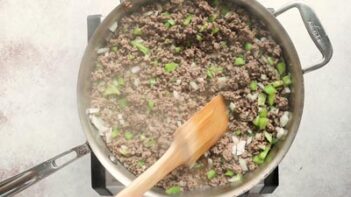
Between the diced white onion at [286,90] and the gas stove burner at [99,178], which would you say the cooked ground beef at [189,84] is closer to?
the diced white onion at [286,90]

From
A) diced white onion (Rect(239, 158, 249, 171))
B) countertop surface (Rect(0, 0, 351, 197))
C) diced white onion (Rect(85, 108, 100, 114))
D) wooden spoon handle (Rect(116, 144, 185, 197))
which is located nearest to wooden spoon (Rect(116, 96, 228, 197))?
wooden spoon handle (Rect(116, 144, 185, 197))

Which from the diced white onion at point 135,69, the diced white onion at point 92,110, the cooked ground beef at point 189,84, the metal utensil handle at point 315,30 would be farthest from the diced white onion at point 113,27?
the metal utensil handle at point 315,30

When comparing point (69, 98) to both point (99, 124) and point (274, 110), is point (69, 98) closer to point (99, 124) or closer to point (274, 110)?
point (99, 124)

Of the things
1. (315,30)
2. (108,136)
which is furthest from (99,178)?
(315,30)

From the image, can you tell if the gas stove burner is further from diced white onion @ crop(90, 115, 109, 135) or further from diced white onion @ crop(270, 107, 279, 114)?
diced white onion @ crop(270, 107, 279, 114)

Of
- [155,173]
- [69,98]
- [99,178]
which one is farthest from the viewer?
[69,98]

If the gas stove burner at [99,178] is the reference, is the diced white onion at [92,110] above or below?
above
